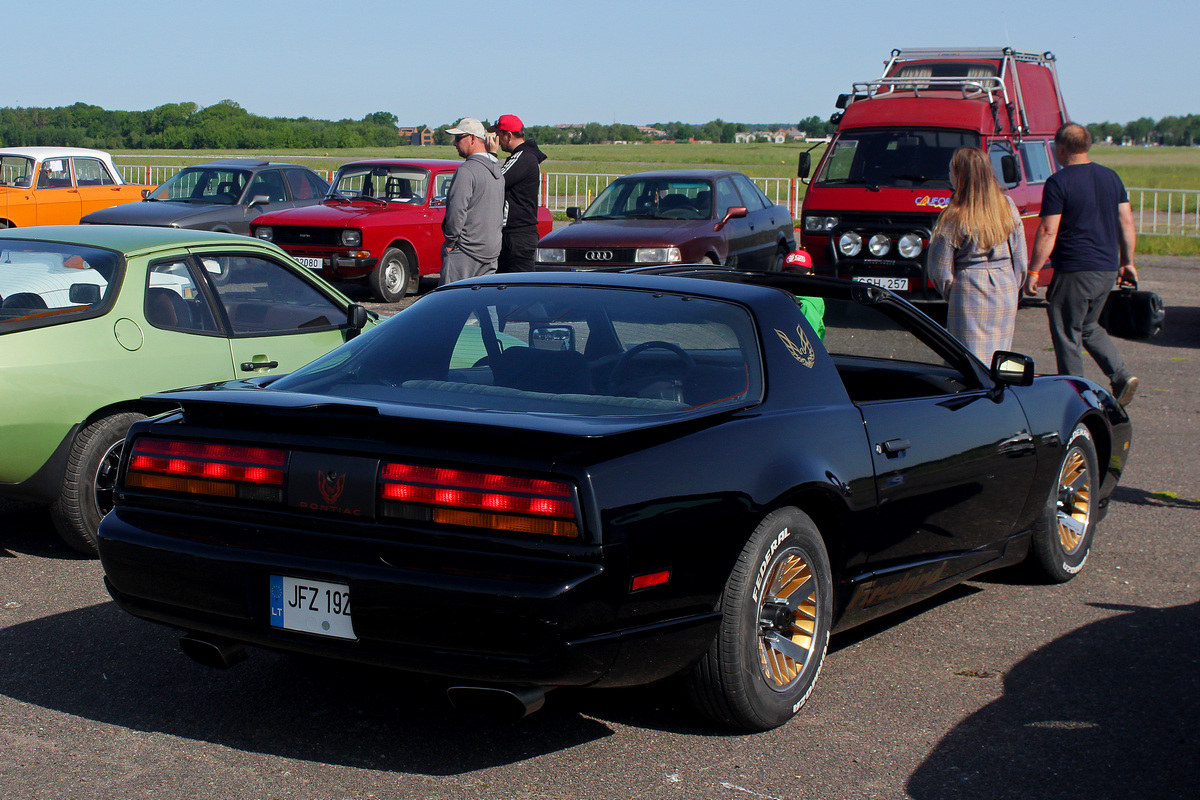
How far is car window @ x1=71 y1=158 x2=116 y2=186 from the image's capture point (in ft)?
63.8

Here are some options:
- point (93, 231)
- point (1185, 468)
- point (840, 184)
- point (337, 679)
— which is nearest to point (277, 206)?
point (840, 184)

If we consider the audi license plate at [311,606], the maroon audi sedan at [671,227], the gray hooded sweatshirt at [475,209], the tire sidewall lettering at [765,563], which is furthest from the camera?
the maroon audi sedan at [671,227]

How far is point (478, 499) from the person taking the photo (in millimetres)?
3139

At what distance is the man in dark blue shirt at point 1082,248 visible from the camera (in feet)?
25.3

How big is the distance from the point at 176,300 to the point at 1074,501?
4.21 m

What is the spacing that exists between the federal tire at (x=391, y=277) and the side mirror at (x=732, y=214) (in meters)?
4.00

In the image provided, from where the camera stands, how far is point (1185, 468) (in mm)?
7496

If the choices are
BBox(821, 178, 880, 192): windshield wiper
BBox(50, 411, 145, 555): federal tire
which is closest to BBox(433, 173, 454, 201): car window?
BBox(821, 178, 880, 192): windshield wiper

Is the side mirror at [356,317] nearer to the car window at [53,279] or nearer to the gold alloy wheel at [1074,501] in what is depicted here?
the car window at [53,279]

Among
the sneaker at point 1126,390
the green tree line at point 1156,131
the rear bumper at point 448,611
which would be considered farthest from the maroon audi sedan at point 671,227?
the green tree line at point 1156,131

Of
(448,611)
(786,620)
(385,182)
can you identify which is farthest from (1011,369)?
(385,182)

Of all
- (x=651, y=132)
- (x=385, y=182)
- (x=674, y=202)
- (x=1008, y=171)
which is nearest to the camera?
(x=1008, y=171)

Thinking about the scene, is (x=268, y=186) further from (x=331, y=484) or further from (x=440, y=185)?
(x=331, y=484)

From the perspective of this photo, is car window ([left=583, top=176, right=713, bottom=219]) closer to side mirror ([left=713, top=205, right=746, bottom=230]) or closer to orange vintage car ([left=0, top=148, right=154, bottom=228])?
side mirror ([left=713, top=205, right=746, bottom=230])
